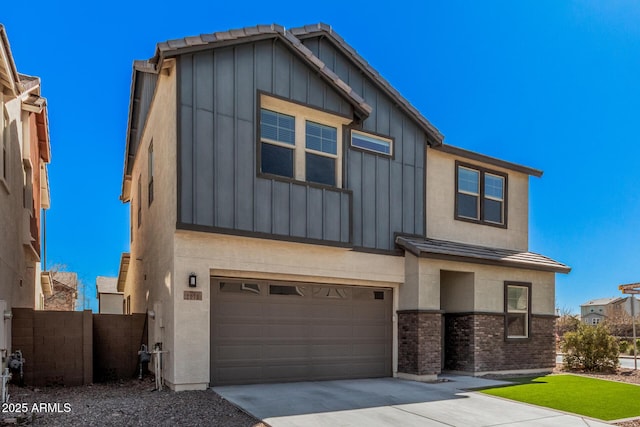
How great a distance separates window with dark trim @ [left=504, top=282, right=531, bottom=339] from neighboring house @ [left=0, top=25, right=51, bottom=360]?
38.7 feet

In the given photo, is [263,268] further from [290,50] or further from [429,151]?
[429,151]

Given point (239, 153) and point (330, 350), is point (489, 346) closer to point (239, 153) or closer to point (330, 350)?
point (330, 350)

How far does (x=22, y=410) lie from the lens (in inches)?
293

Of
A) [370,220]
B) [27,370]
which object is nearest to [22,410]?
[27,370]

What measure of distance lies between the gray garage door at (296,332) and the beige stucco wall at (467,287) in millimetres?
908

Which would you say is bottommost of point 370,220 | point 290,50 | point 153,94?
point 370,220

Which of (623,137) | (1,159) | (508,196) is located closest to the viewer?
(1,159)

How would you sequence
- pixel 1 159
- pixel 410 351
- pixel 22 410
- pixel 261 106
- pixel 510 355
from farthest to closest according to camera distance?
pixel 510 355, pixel 410 351, pixel 261 106, pixel 1 159, pixel 22 410

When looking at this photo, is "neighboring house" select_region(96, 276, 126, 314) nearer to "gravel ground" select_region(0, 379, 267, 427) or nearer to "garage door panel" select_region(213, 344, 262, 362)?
"gravel ground" select_region(0, 379, 267, 427)

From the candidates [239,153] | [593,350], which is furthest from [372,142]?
[593,350]

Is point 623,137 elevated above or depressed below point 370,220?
above

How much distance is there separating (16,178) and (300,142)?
22.2 feet

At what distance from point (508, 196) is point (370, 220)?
5570 mm

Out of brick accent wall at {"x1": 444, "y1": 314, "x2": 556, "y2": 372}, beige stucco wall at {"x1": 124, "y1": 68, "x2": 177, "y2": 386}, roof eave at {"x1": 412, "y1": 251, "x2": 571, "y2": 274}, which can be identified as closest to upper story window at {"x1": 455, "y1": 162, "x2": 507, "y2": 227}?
roof eave at {"x1": 412, "y1": 251, "x2": 571, "y2": 274}
